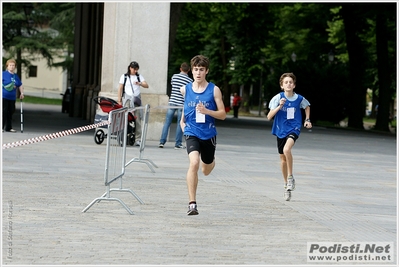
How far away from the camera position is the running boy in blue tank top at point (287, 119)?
39.6 feet

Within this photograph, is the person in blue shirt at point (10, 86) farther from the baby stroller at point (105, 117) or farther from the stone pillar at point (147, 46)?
the baby stroller at point (105, 117)

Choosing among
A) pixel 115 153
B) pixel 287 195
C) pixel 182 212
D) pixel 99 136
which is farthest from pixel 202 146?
pixel 99 136

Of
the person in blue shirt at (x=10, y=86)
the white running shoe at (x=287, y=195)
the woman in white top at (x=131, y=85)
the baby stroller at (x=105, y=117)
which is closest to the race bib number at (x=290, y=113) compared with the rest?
the white running shoe at (x=287, y=195)

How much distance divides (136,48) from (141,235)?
14470mm

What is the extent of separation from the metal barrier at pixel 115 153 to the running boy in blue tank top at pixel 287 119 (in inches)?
73.3

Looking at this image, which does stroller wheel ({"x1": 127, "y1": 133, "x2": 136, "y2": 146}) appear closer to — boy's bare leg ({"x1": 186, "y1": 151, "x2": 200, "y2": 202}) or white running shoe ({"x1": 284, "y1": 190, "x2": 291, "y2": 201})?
white running shoe ({"x1": 284, "y1": 190, "x2": 291, "y2": 201})

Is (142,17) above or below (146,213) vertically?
above

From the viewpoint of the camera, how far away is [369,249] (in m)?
8.13

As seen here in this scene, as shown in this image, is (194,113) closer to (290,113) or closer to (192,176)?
(192,176)

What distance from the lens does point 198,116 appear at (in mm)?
10297

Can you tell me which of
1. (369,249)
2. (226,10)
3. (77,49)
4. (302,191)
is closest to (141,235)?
(369,249)

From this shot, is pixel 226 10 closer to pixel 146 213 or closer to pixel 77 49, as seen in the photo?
pixel 77 49

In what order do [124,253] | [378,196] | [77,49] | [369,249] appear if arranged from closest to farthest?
[124,253], [369,249], [378,196], [77,49]

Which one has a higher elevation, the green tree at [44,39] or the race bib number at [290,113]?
the race bib number at [290,113]
